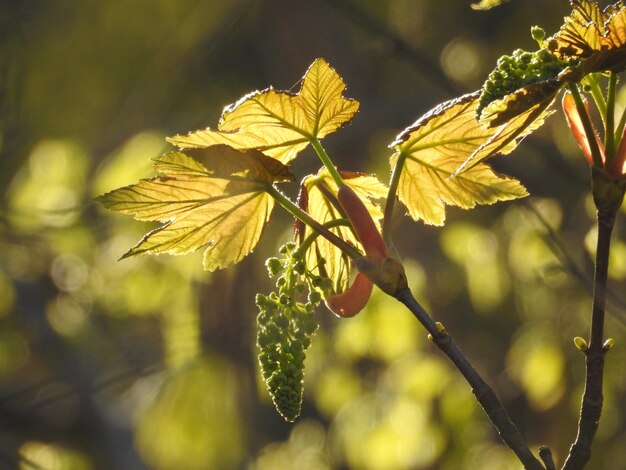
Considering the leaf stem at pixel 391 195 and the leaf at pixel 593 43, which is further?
the leaf stem at pixel 391 195

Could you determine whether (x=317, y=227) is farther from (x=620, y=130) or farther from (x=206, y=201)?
(x=620, y=130)

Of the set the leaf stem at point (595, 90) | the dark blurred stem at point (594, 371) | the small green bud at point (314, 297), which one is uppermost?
the leaf stem at point (595, 90)

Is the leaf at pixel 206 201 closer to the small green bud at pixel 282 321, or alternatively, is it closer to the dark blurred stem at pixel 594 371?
the small green bud at pixel 282 321

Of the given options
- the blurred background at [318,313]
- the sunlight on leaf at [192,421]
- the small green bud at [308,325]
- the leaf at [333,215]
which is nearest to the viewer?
the small green bud at [308,325]

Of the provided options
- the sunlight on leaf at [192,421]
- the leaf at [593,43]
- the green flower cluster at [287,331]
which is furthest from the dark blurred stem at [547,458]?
the sunlight on leaf at [192,421]

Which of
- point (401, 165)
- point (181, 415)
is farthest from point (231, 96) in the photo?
point (401, 165)

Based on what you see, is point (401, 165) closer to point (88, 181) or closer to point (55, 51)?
point (88, 181)

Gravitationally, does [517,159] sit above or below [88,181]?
below
